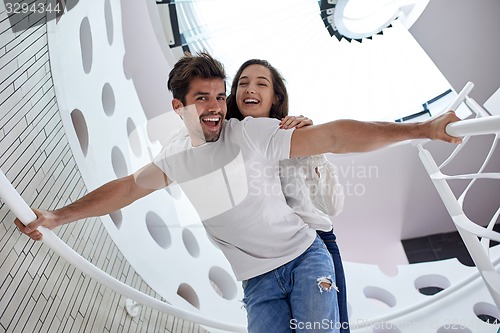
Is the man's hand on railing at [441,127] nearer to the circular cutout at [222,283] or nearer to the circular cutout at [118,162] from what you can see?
the circular cutout at [118,162]

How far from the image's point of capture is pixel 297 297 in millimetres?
1559

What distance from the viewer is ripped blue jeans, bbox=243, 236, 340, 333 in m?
1.52

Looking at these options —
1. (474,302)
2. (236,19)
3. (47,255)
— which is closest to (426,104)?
(236,19)

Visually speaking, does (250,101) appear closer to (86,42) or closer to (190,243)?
(86,42)

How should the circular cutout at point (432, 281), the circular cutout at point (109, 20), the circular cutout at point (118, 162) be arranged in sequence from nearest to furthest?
1. the circular cutout at point (118, 162)
2. the circular cutout at point (109, 20)
3. the circular cutout at point (432, 281)

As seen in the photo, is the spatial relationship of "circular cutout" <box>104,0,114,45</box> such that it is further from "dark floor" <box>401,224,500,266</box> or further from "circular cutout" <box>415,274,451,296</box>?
"dark floor" <box>401,224,500,266</box>

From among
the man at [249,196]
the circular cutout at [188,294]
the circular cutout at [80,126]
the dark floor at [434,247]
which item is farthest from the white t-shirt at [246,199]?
the dark floor at [434,247]

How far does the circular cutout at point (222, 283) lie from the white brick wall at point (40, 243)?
926mm

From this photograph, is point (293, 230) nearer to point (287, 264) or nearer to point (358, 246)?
point (287, 264)

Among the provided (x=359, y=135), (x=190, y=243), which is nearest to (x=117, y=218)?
(x=190, y=243)

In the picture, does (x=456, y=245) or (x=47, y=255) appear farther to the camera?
(x=456, y=245)

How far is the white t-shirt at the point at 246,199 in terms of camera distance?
63.3 inches

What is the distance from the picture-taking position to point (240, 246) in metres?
1.65

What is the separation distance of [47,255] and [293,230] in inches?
33.5
